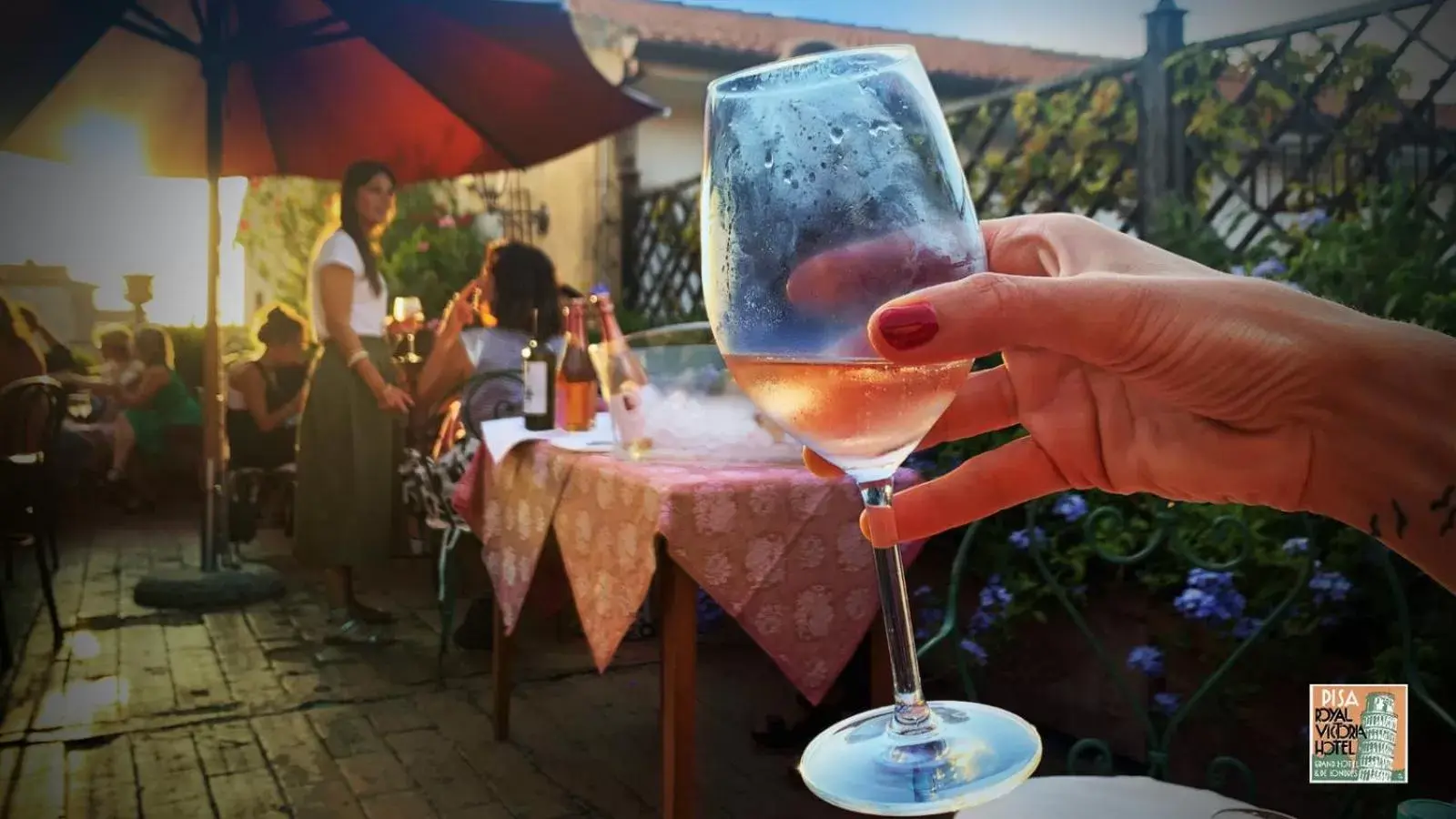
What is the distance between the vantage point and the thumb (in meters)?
0.31

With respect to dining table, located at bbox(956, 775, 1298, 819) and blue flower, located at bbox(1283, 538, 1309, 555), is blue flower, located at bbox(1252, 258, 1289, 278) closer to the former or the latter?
blue flower, located at bbox(1283, 538, 1309, 555)

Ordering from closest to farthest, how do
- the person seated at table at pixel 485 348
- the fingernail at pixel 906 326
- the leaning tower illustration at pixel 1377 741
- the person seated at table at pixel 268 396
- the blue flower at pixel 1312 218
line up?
the fingernail at pixel 906 326
the leaning tower illustration at pixel 1377 741
the blue flower at pixel 1312 218
the person seated at table at pixel 268 396
the person seated at table at pixel 485 348

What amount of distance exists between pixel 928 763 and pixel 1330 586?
1164 millimetres

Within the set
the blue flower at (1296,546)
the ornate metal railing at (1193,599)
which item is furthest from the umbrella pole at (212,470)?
the blue flower at (1296,546)

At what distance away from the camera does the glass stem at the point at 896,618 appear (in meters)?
0.34

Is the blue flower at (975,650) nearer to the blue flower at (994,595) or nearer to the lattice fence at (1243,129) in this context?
the blue flower at (994,595)

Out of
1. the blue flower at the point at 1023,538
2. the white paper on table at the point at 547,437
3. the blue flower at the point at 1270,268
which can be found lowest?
the blue flower at the point at 1023,538

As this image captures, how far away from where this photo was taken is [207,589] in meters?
1.75

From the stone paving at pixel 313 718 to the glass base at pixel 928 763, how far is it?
1.16m

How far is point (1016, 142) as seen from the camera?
2.07m

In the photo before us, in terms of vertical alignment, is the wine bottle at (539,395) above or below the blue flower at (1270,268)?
below

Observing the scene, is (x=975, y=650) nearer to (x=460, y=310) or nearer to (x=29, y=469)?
(x=460, y=310)

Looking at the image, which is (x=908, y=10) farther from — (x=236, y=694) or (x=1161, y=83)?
(x=236, y=694)

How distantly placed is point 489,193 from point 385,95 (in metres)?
0.30
